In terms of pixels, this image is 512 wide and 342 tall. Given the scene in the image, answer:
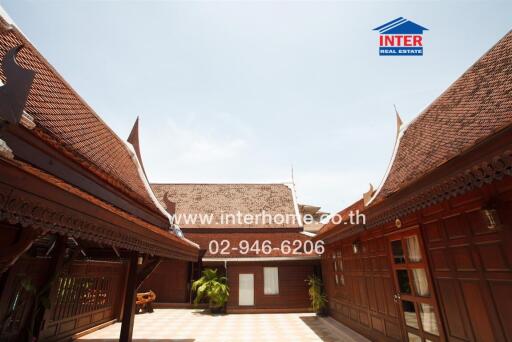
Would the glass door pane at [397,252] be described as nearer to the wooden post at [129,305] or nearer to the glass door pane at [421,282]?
the glass door pane at [421,282]

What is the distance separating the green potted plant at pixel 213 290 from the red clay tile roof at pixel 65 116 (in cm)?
732

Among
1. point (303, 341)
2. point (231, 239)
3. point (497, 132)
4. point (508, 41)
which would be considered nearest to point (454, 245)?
point (497, 132)

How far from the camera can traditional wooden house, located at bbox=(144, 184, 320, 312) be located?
475 inches

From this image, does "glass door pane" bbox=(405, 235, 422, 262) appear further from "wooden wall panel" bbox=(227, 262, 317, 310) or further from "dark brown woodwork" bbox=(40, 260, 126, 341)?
"wooden wall panel" bbox=(227, 262, 317, 310)

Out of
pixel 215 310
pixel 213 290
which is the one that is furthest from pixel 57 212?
pixel 215 310

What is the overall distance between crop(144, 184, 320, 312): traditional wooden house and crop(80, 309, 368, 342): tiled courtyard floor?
4.26 ft

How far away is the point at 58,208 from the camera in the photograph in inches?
84.7

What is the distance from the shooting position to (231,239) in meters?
14.4

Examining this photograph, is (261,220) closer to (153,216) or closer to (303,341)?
(303,341)

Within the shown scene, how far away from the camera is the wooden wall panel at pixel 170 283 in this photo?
1303cm

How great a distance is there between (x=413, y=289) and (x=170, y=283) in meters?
11.8

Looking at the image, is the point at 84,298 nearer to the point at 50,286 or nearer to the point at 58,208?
the point at 50,286

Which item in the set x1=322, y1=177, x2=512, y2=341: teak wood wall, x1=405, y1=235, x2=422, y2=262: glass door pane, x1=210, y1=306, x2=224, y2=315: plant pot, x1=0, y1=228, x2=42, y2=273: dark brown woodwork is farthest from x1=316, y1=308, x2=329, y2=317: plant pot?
x1=0, y1=228, x2=42, y2=273: dark brown woodwork

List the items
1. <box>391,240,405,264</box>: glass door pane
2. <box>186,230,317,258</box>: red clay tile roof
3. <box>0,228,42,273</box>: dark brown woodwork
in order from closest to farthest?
<box>0,228,42,273</box>: dark brown woodwork, <box>391,240,405,264</box>: glass door pane, <box>186,230,317,258</box>: red clay tile roof
